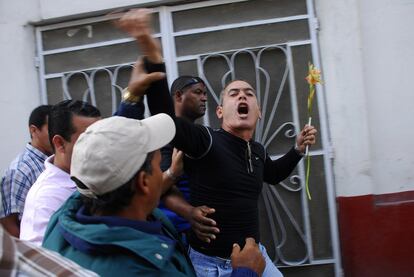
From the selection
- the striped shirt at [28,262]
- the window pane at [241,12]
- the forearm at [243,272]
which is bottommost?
the forearm at [243,272]

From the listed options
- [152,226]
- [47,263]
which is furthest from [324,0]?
[47,263]

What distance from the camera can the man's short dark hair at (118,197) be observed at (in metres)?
1.65

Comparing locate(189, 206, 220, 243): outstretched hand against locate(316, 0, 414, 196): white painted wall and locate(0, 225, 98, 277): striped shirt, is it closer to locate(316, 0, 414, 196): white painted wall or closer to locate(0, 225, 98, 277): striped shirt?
locate(0, 225, 98, 277): striped shirt

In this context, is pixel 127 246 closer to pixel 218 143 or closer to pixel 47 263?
pixel 47 263

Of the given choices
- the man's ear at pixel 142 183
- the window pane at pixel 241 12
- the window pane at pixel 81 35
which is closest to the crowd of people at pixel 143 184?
the man's ear at pixel 142 183

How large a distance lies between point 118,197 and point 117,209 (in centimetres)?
4

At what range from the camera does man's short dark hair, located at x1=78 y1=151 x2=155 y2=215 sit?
1.65 metres

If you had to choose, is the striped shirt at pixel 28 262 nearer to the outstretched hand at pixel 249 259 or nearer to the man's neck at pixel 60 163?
the outstretched hand at pixel 249 259

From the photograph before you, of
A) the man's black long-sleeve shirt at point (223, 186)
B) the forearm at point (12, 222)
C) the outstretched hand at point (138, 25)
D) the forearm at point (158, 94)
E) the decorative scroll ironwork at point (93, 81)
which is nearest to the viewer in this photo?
the outstretched hand at point (138, 25)

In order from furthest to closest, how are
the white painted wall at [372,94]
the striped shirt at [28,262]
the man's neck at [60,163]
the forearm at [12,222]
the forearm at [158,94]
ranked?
the white painted wall at [372,94], the forearm at [12,222], the man's neck at [60,163], the forearm at [158,94], the striped shirt at [28,262]

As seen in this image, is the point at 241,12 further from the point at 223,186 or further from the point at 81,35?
the point at 223,186

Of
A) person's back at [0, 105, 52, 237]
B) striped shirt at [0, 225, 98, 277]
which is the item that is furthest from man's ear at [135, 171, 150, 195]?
person's back at [0, 105, 52, 237]

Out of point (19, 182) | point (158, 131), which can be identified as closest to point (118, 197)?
point (158, 131)

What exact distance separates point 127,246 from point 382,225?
280 cm
